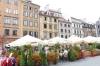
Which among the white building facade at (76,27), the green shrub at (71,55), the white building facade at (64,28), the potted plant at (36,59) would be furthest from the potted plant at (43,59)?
the white building facade at (76,27)

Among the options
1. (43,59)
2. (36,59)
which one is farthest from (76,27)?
(36,59)

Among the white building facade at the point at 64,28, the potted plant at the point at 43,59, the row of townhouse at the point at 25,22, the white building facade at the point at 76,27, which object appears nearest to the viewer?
the potted plant at the point at 43,59

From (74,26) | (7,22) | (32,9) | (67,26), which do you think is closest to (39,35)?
(32,9)

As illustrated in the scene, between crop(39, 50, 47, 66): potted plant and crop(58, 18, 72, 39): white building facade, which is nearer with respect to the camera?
crop(39, 50, 47, 66): potted plant

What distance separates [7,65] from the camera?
9.91 metres

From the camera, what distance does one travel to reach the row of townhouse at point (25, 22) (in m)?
34.3

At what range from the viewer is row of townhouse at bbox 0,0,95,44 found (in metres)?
34.3

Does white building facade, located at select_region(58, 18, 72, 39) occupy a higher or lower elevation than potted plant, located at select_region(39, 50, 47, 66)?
higher

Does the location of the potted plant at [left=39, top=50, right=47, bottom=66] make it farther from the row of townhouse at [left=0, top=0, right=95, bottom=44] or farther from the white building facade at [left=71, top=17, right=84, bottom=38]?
the white building facade at [left=71, top=17, right=84, bottom=38]

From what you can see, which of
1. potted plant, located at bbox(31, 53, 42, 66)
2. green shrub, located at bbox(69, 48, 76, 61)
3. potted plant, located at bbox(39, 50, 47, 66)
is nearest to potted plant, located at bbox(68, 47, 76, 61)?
green shrub, located at bbox(69, 48, 76, 61)

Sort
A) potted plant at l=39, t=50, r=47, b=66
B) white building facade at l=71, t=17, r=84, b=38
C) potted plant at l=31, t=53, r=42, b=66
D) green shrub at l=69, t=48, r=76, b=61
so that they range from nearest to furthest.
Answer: potted plant at l=31, t=53, r=42, b=66, potted plant at l=39, t=50, r=47, b=66, green shrub at l=69, t=48, r=76, b=61, white building facade at l=71, t=17, r=84, b=38

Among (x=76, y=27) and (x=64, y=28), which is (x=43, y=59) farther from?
(x=76, y=27)

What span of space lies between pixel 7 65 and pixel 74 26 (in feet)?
149

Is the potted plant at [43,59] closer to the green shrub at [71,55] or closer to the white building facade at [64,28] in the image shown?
the green shrub at [71,55]
